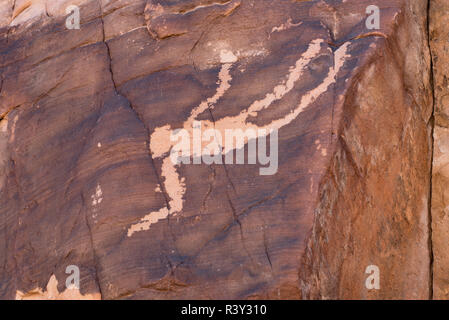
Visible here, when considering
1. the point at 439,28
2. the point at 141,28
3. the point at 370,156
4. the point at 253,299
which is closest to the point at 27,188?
the point at 141,28

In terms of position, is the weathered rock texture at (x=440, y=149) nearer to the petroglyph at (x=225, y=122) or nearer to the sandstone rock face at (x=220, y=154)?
the sandstone rock face at (x=220, y=154)

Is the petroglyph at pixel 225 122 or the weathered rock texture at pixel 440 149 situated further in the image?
the weathered rock texture at pixel 440 149

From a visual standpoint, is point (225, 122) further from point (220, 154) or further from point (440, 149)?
point (440, 149)

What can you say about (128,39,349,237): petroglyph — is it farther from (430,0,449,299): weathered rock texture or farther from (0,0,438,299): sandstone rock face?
(430,0,449,299): weathered rock texture

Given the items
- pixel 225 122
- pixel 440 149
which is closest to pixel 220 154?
pixel 225 122

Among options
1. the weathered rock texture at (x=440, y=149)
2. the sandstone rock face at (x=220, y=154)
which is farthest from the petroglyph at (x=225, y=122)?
the weathered rock texture at (x=440, y=149)

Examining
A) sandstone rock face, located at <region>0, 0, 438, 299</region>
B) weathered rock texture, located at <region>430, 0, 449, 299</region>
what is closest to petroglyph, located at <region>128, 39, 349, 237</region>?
sandstone rock face, located at <region>0, 0, 438, 299</region>

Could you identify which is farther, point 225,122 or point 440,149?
point 440,149

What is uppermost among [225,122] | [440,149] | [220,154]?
[225,122]
